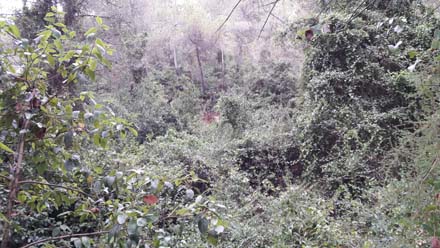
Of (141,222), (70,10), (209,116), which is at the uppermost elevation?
(70,10)

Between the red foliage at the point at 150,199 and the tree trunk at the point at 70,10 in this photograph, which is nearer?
the red foliage at the point at 150,199

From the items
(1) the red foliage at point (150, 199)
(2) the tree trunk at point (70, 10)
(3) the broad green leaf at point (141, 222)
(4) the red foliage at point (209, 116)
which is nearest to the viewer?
(3) the broad green leaf at point (141, 222)

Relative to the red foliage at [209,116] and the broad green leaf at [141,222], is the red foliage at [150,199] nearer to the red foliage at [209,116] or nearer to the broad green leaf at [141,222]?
the broad green leaf at [141,222]

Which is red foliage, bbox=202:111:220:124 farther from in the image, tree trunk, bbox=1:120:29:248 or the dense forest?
tree trunk, bbox=1:120:29:248

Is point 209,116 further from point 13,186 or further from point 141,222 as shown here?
point 141,222

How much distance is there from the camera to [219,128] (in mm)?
8070

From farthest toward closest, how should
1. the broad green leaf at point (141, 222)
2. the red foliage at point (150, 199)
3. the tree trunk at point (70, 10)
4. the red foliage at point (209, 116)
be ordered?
the red foliage at point (209, 116) → the tree trunk at point (70, 10) → the red foliage at point (150, 199) → the broad green leaf at point (141, 222)

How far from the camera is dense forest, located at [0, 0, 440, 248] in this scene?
1141 mm

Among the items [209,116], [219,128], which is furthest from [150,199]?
[209,116]

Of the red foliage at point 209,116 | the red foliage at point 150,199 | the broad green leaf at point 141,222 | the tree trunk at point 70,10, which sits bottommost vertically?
the red foliage at point 209,116

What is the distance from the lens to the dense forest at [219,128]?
3.74 feet

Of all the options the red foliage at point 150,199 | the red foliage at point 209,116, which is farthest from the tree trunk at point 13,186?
the red foliage at point 209,116

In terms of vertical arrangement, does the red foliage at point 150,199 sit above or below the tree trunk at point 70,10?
below

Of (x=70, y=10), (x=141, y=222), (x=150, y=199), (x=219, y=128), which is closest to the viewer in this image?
(x=141, y=222)
